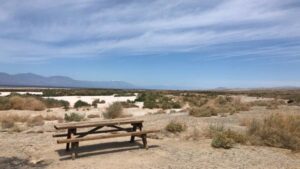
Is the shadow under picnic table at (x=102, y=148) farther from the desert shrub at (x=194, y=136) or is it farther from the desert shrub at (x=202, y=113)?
the desert shrub at (x=202, y=113)

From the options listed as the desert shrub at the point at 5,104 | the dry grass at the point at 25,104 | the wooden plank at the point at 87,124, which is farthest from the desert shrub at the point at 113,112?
the wooden plank at the point at 87,124

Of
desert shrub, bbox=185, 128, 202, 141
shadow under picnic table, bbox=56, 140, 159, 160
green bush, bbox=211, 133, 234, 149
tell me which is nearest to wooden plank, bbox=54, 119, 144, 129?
shadow under picnic table, bbox=56, 140, 159, 160

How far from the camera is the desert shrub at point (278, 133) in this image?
1115cm

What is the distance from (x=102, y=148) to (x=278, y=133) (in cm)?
547

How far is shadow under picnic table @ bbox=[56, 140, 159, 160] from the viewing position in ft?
32.9

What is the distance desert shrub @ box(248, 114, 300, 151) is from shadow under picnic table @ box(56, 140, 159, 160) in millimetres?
3466

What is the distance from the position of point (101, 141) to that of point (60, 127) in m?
2.66

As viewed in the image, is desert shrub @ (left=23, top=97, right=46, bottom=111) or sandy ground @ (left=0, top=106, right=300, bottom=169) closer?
sandy ground @ (left=0, top=106, right=300, bottom=169)

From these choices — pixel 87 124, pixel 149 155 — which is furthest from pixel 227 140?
pixel 87 124

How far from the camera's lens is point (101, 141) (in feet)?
39.4

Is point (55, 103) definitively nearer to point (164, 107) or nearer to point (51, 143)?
point (164, 107)

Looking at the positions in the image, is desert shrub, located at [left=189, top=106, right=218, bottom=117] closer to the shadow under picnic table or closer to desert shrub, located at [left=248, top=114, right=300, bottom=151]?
desert shrub, located at [left=248, top=114, right=300, bottom=151]

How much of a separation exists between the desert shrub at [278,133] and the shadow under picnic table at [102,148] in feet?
11.4

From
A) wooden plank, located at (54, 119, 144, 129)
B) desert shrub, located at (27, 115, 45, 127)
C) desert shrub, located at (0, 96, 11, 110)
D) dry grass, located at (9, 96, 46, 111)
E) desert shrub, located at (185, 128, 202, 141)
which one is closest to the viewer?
wooden plank, located at (54, 119, 144, 129)
